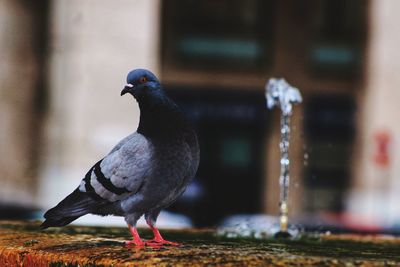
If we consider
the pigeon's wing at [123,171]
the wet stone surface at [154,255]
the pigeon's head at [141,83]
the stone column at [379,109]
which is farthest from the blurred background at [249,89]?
the pigeon's head at [141,83]

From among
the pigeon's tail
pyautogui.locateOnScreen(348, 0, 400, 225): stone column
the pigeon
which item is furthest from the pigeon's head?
pyautogui.locateOnScreen(348, 0, 400, 225): stone column

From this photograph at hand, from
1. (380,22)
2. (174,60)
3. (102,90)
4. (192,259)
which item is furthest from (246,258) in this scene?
(380,22)

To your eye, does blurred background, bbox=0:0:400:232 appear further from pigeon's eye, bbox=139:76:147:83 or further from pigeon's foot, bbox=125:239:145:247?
pigeon's eye, bbox=139:76:147:83

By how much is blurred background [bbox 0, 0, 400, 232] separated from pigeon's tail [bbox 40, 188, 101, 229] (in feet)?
60.9

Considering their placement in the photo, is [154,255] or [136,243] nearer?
[154,255]

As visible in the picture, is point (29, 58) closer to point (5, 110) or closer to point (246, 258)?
point (5, 110)

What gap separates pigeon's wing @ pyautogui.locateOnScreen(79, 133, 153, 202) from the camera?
157 inches

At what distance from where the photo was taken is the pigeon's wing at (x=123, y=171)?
13.1 feet

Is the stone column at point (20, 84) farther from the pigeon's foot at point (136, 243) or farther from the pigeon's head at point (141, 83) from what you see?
Answer: the pigeon's head at point (141, 83)

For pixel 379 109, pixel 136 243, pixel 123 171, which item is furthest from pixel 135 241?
pixel 379 109

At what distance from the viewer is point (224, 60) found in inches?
976

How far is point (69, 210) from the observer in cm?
411

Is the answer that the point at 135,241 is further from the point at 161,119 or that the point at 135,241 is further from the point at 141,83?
the point at 141,83

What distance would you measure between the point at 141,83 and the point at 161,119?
160mm
